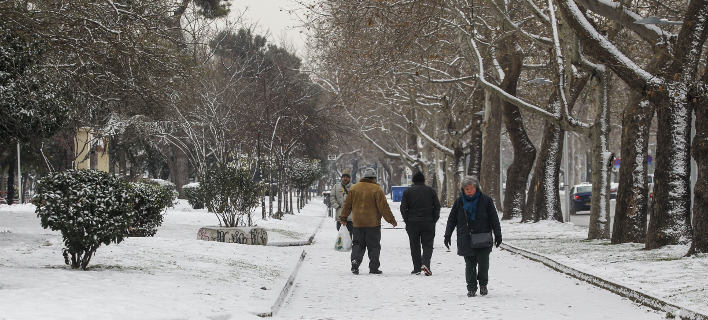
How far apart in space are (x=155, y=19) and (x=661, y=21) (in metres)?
9.07

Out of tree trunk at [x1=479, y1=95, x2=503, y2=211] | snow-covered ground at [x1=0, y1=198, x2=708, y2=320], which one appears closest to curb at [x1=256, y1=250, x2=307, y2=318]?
snow-covered ground at [x1=0, y1=198, x2=708, y2=320]

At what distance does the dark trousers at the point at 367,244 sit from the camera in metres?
13.6

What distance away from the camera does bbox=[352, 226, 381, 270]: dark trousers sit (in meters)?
13.6

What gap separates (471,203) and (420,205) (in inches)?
102

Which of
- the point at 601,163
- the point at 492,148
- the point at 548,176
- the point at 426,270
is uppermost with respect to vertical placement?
the point at 492,148

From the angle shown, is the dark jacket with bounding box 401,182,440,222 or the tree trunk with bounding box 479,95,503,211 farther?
the tree trunk with bounding box 479,95,503,211

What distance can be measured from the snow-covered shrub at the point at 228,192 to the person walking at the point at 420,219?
332 inches

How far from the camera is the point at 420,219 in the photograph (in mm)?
13328

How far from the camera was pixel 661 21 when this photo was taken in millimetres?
14977

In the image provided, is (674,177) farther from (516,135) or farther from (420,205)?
(516,135)

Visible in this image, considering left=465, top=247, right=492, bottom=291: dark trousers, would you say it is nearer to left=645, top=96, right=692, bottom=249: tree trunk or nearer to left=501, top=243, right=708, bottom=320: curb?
left=501, top=243, right=708, bottom=320: curb

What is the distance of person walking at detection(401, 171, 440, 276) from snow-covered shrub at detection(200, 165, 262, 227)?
8.44m

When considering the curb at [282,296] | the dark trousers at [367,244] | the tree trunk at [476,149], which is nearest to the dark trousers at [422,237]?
the dark trousers at [367,244]

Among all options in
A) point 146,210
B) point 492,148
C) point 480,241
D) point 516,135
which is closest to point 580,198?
point 492,148
